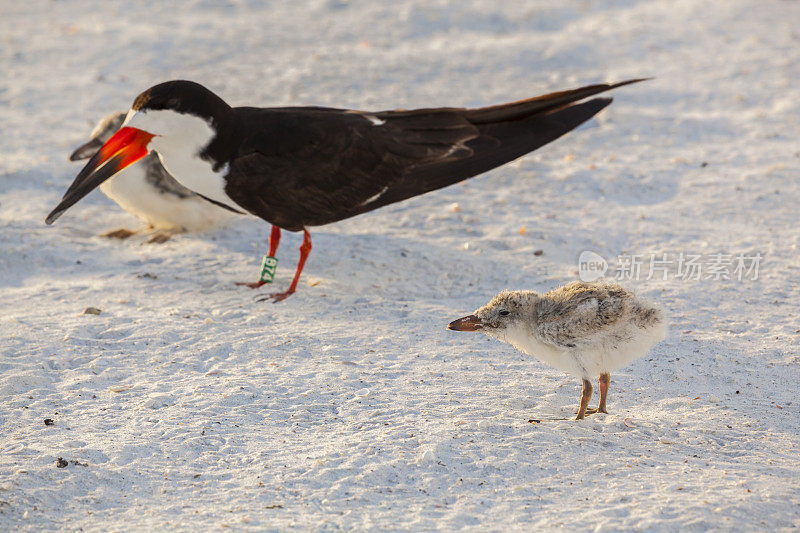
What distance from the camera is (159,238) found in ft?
22.6

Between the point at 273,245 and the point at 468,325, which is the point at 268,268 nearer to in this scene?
the point at 273,245

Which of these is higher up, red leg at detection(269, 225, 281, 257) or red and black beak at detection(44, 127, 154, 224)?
red and black beak at detection(44, 127, 154, 224)

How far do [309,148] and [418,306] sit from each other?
119 cm

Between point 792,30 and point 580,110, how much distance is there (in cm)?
507

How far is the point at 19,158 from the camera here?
7.88 metres

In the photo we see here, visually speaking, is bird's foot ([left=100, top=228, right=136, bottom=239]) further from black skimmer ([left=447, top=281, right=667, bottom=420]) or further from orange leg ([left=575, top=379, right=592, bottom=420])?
orange leg ([left=575, top=379, right=592, bottom=420])

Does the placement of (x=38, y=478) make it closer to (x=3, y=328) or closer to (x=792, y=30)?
(x=3, y=328)

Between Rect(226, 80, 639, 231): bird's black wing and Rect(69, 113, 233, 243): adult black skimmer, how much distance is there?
1123 mm

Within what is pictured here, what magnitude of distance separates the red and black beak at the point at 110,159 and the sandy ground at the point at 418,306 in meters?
0.66

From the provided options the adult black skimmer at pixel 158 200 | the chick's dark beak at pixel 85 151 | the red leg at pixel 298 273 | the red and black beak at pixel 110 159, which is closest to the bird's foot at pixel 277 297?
the red leg at pixel 298 273

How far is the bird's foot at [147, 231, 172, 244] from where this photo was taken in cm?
685

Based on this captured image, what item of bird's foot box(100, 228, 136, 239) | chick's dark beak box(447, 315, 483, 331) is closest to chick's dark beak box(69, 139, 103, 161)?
bird's foot box(100, 228, 136, 239)

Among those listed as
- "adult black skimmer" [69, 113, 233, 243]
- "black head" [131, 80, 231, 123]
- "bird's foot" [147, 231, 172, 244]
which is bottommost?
"bird's foot" [147, 231, 172, 244]

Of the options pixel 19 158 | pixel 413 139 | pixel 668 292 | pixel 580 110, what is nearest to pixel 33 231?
pixel 19 158
